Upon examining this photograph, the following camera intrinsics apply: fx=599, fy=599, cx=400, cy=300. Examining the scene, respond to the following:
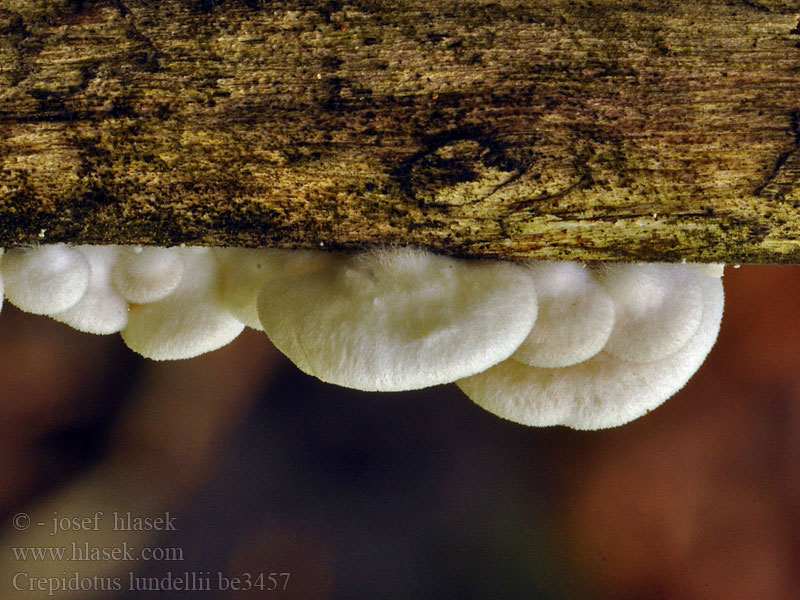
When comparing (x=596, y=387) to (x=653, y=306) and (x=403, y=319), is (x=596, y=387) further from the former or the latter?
(x=403, y=319)

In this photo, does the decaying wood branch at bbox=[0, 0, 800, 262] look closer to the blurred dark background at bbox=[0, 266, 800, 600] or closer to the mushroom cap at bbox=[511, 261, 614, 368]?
the mushroom cap at bbox=[511, 261, 614, 368]

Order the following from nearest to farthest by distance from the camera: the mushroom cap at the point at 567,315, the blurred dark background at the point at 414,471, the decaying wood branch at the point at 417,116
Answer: the decaying wood branch at the point at 417,116 → the mushroom cap at the point at 567,315 → the blurred dark background at the point at 414,471

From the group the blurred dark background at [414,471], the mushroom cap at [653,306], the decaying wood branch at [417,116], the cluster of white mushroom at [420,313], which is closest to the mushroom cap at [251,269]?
the cluster of white mushroom at [420,313]

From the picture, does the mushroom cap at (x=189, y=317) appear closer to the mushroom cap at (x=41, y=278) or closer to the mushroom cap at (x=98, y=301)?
the mushroom cap at (x=98, y=301)

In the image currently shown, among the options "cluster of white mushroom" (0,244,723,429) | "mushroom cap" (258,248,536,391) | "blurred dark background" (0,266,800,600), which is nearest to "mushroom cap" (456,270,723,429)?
"cluster of white mushroom" (0,244,723,429)

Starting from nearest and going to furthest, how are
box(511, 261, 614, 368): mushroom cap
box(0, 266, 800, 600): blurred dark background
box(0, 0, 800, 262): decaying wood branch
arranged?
1. box(0, 0, 800, 262): decaying wood branch
2. box(511, 261, 614, 368): mushroom cap
3. box(0, 266, 800, 600): blurred dark background

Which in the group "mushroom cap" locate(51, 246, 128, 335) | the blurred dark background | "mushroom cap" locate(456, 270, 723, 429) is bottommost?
the blurred dark background

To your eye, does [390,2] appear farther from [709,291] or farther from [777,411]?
[777,411]
